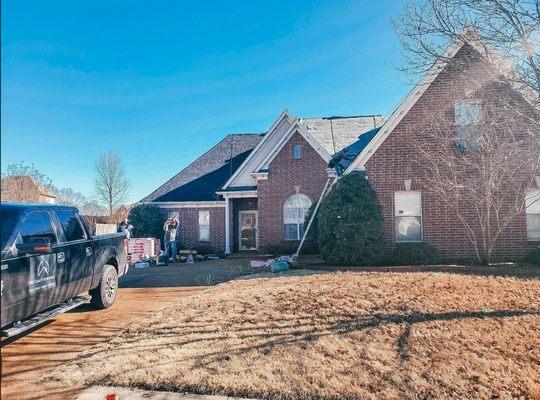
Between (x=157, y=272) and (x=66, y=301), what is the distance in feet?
22.3

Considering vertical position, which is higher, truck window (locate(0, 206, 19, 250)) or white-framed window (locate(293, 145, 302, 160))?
white-framed window (locate(293, 145, 302, 160))

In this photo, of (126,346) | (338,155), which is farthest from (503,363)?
(338,155)

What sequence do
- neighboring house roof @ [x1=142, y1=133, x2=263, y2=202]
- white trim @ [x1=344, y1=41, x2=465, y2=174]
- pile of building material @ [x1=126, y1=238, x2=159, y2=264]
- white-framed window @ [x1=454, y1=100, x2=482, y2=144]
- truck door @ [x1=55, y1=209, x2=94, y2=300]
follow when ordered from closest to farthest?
truck door @ [x1=55, y1=209, x2=94, y2=300] → white-framed window @ [x1=454, y1=100, x2=482, y2=144] → white trim @ [x1=344, y1=41, x2=465, y2=174] → pile of building material @ [x1=126, y1=238, x2=159, y2=264] → neighboring house roof @ [x1=142, y1=133, x2=263, y2=202]

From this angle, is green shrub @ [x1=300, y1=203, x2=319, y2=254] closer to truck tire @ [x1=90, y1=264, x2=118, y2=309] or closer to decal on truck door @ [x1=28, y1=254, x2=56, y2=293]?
truck tire @ [x1=90, y1=264, x2=118, y2=309]

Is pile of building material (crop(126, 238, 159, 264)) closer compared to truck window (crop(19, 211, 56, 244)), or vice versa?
truck window (crop(19, 211, 56, 244))

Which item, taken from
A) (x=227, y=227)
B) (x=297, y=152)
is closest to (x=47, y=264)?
(x=297, y=152)

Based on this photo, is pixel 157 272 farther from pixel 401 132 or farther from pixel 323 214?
pixel 401 132

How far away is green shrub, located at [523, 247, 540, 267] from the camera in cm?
1138

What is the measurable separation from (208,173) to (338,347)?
17588 millimetres

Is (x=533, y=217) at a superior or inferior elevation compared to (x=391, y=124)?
inferior

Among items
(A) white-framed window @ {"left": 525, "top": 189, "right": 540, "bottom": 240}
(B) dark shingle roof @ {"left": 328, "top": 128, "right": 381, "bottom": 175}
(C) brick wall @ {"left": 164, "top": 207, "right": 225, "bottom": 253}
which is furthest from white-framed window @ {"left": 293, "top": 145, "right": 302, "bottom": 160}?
(A) white-framed window @ {"left": 525, "top": 189, "right": 540, "bottom": 240}

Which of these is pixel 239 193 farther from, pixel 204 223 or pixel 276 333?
pixel 276 333

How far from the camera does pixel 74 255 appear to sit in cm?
621

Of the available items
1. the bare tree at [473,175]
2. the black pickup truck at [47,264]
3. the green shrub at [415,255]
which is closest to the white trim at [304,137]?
the bare tree at [473,175]
